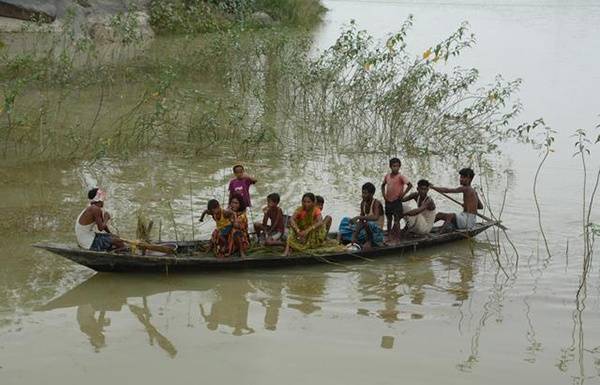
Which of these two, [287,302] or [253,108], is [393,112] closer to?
[253,108]

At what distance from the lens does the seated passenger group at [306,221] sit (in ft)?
23.5

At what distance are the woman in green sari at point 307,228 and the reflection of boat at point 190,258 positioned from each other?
165 millimetres

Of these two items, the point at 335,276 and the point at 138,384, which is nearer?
the point at 138,384

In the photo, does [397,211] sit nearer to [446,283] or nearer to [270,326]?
[446,283]

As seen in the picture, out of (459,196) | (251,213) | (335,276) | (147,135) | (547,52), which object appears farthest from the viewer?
(547,52)

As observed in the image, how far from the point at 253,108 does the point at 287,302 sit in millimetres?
7858

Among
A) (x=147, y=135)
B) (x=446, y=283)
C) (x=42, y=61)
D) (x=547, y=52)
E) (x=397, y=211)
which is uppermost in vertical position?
(x=547, y=52)

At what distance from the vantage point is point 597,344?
6.33 meters

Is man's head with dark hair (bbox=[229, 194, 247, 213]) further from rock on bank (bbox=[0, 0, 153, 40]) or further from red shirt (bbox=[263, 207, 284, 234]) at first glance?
rock on bank (bbox=[0, 0, 153, 40])

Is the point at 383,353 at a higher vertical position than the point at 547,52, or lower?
lower

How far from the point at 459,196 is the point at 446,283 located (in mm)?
3067

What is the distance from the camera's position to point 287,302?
22.8 ft

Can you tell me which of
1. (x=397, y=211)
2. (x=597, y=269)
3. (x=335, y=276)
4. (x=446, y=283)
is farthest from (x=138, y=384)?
(x=597, y=269)

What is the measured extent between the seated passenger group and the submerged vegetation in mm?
2792
